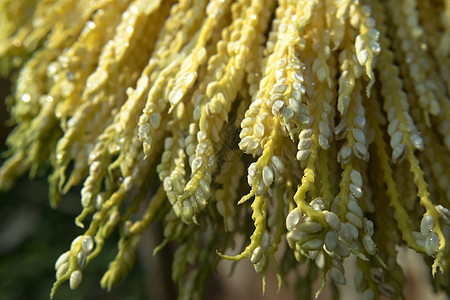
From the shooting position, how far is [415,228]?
0.53 meters

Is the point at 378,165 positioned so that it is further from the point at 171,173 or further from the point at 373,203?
the point at 171,173

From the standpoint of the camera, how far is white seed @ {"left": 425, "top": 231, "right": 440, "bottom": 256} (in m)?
0.44

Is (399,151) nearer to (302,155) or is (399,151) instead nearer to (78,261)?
(302,155)

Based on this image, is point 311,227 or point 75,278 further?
point 75,278

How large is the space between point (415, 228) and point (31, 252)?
170cm

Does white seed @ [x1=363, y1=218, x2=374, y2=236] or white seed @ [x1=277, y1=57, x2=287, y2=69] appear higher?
white seed @ [x1=277, y1=57, x2=287, y2=69]

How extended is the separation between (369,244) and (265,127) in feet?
0.49

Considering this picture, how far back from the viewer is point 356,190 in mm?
458

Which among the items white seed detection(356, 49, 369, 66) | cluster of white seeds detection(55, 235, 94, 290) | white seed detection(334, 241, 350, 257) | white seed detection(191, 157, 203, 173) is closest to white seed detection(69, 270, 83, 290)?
cluster of white seeds detection(55, 235, 94, 290)

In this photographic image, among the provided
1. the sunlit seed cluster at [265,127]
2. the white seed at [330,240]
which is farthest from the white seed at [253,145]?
the white seed at [330,240]

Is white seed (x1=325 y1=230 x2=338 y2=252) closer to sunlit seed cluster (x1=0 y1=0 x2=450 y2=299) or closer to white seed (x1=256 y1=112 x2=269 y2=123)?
sunlit seed cluster (x1=0 y1=0 x2=450 y2=299)

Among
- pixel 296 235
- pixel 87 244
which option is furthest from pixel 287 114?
pixel 87 244

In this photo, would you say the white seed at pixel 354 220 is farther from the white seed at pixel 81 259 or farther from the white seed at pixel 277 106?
the white seed at pixel 81 259

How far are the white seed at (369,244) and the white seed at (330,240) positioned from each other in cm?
5
